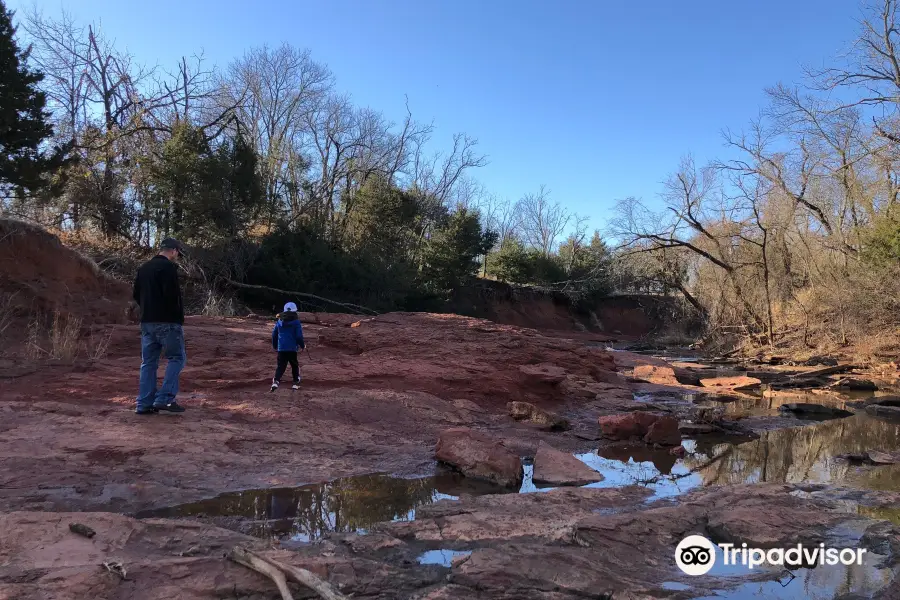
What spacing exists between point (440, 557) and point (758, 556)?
231 cm

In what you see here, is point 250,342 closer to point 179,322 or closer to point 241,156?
point 179,322

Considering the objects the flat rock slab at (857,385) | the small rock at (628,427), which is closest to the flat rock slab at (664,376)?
the flat rock slab at (857,385)

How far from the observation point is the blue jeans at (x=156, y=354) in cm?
652

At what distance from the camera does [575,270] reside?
43375 millimetres

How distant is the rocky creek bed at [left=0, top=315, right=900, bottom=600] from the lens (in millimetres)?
3369

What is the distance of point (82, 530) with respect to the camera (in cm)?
356

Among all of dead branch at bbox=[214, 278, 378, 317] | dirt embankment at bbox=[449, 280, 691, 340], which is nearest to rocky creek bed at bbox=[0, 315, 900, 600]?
dead branch at bbox=[214, 278, 378, 317]

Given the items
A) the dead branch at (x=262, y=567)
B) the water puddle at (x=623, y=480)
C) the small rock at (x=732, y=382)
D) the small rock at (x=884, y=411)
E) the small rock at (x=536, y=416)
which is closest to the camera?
the dead branch at (x=262, y=567)

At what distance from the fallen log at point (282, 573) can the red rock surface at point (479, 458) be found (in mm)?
3150

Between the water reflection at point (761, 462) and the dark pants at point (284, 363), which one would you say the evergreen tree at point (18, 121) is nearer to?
the dark pants at point (284, 363)

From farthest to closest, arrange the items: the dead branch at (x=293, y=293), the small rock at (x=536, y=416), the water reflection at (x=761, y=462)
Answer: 1. the dead branch at (x=293, y=293)
2. the small rock at (x=536, y=416)
3. the water reflection at (x=761, y=462)

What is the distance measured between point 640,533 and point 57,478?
16.5ft

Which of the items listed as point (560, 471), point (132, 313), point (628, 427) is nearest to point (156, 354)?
point (560, 471)

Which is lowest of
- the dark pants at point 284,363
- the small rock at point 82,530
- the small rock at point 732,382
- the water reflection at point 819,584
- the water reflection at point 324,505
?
the water reflection at point 324,505
